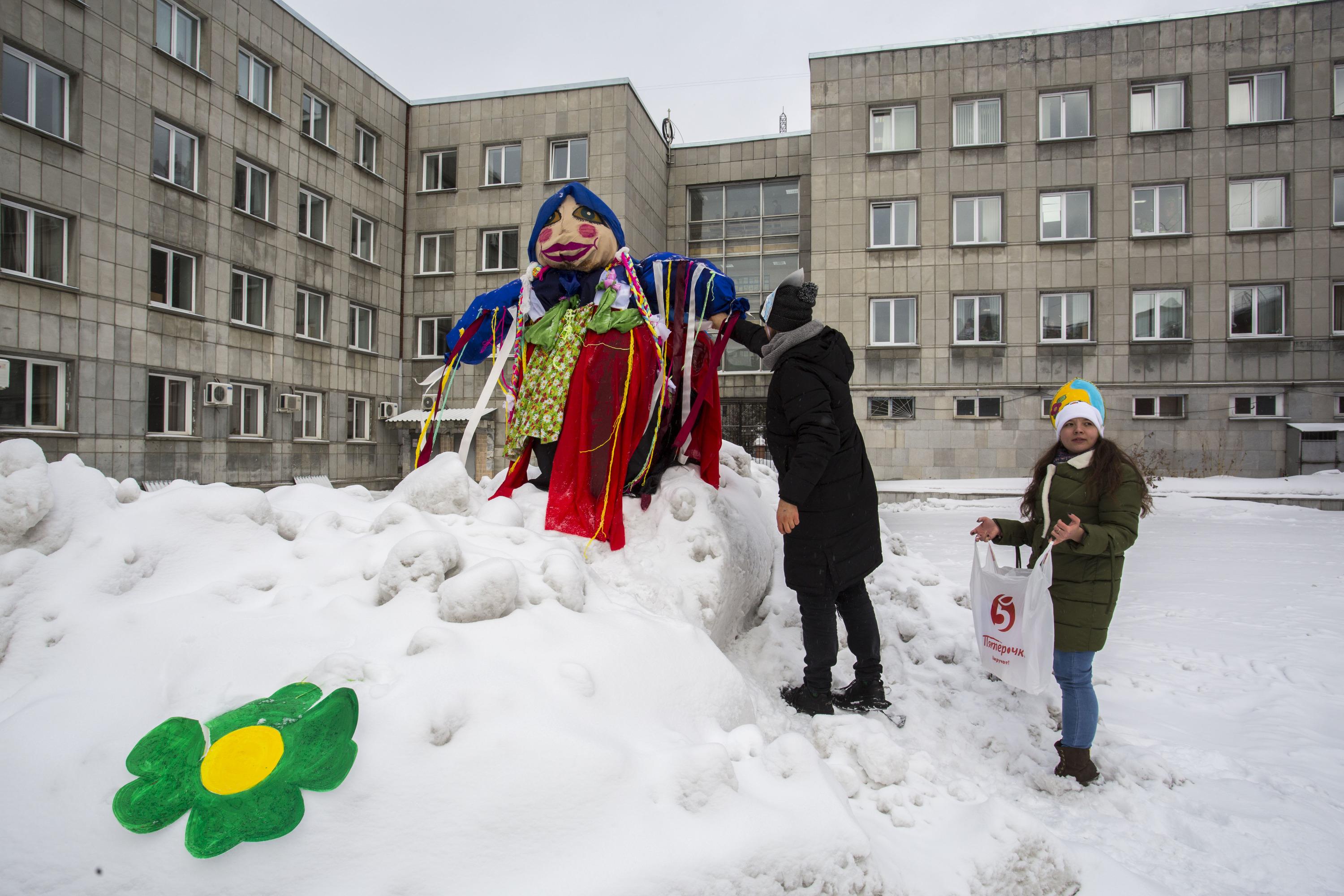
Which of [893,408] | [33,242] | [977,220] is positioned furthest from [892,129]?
[33,242]

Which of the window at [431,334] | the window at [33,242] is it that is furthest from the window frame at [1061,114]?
the window at [33,242]

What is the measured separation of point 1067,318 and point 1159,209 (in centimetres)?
290

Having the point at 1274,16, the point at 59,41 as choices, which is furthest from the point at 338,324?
the point at 1274,16

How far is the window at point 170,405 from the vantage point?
11.4m

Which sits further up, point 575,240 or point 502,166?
point 502,166

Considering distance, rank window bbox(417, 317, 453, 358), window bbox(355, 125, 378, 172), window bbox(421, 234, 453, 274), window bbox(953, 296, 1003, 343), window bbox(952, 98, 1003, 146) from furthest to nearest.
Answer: window bbox(421, 234, 453, 274) < window bbox(417, 317, 453, 358) < window bbox(355, 125, 378, 172) < window bbox(952, 98, 1003, 146) < window bbox(953, 296, 1003, 343)

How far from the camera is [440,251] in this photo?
57.6 ft

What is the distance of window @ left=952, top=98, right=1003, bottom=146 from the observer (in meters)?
15.7

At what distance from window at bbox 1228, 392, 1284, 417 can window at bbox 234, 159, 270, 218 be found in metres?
19.6

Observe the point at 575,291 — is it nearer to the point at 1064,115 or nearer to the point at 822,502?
the point at 822,502

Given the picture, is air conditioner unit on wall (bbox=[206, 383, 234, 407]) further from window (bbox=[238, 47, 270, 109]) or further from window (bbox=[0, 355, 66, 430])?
window (bbox=[238, 47, 270, 109])

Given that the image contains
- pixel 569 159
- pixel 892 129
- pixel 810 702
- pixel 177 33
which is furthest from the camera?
pixel 569 159

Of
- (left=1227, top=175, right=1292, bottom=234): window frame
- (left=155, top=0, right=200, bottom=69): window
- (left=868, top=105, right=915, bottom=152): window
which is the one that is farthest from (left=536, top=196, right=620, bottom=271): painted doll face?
(left=1227, top=175, right=1292, bottom=234): window frame

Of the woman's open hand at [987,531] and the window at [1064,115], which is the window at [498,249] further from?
the woman's open hand at [987,531]
